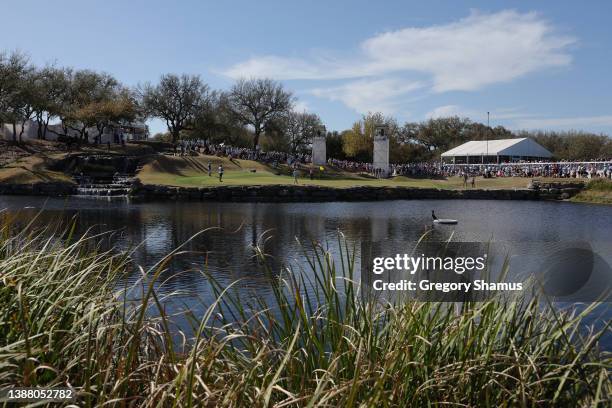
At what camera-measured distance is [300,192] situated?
41.0 m

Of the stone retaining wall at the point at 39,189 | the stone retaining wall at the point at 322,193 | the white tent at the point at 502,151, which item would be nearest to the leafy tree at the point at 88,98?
the stone retaining wall at the point at 39,189

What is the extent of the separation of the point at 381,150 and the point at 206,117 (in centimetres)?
2333

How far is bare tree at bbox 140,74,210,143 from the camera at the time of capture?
67188 mm

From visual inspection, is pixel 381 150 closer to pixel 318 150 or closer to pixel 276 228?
pixel 318 150

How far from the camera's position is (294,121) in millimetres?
82625

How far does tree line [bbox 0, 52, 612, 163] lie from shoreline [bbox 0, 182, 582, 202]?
11.4m

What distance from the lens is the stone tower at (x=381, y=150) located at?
2335 inches

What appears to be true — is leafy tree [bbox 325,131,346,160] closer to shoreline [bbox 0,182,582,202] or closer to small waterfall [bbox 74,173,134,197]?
shoreline [bbox 0,182,582,202]

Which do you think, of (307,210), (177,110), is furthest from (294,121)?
(307,210)

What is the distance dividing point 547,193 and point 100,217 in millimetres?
37077

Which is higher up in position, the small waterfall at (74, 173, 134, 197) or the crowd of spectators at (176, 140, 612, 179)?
the crowd of spectators at (176, 140, 612, 179)

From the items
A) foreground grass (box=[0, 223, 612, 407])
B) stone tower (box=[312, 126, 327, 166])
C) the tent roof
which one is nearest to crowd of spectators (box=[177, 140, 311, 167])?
stone tower (box=[312, 126, 327, 166])

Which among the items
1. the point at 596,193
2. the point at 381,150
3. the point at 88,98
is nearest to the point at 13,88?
the point at 88,98

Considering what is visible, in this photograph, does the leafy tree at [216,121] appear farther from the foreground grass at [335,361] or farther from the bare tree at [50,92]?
the foreground grass at [335,361]
